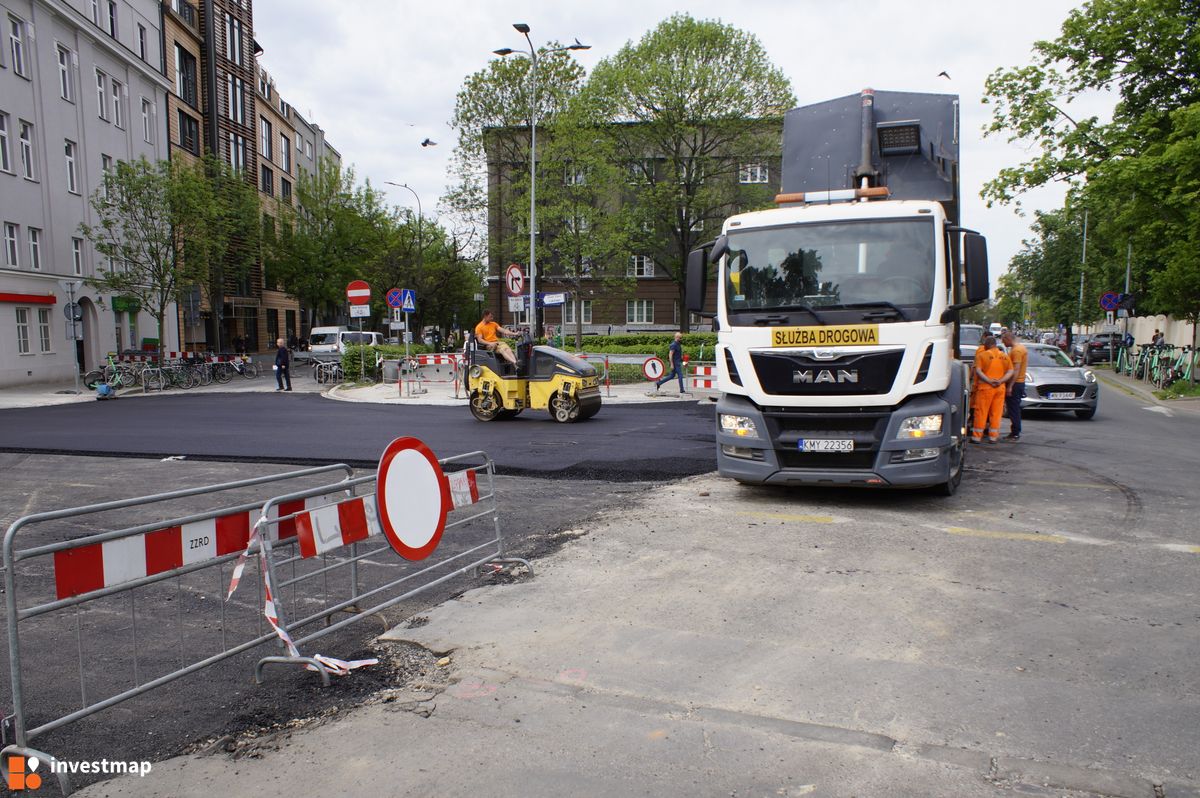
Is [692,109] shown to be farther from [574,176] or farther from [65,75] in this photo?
[65,75]

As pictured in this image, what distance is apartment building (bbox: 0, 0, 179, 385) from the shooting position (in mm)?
27984

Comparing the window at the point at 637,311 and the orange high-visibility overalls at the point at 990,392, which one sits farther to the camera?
the window at the point at 637,311

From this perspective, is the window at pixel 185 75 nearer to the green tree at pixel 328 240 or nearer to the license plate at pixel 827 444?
the green tree at pixel 328 240

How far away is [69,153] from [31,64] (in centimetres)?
355

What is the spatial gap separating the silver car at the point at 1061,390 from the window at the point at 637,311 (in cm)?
4223

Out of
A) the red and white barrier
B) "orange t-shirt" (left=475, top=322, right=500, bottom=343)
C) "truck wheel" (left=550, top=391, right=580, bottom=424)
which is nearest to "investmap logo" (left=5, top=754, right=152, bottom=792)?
the red and white barrier

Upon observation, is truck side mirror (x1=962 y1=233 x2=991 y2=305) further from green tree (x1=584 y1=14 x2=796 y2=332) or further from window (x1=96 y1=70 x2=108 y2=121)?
window (x1=96 y1=70 x2=108 y2=121)

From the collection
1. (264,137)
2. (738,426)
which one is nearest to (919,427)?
(738,426)

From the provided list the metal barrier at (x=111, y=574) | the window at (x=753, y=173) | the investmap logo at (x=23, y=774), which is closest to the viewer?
the investmap logo at (x=23, y=774)

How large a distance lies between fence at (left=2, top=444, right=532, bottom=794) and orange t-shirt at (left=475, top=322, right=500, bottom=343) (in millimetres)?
9637

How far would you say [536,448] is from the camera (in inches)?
489

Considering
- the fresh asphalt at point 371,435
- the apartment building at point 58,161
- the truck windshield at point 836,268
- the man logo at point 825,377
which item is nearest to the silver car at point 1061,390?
the fresh asphalt at point 371,435

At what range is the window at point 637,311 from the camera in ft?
194

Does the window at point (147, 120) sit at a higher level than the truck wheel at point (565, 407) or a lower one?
higher
